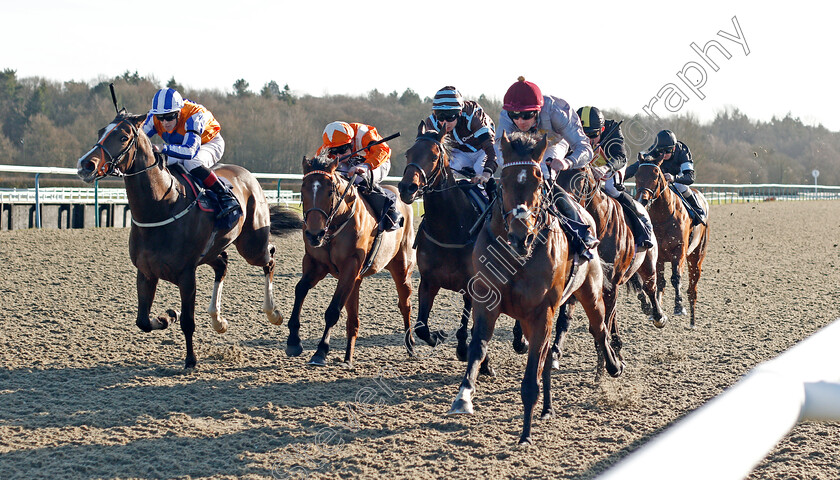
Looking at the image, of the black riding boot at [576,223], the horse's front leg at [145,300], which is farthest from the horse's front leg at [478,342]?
the horse's front leg at [145,300]

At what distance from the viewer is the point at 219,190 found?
639 cm

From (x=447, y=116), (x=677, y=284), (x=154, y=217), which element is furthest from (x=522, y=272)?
(x=677, y=284)

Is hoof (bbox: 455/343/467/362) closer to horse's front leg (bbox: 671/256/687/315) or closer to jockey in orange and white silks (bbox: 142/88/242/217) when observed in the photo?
jockey in orange and white silks (bbox: 142/88/242/217)

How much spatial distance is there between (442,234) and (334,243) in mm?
896

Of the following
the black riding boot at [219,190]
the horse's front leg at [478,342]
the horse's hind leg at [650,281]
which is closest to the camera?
the horse's front leg at [478,342]

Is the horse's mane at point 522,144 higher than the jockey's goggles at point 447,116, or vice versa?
the jockey's goggles at point 447,116

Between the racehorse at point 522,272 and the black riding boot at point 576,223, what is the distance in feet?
0.51

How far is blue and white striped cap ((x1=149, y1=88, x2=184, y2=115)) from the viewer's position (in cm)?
609

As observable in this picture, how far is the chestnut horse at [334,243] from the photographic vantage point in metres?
5.74

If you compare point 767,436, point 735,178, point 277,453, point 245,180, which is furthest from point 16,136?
point 767,436

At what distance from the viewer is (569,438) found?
4.28 meters

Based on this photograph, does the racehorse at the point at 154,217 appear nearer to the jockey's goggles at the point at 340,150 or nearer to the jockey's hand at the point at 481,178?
the jockey's goggles at the point at 340,150

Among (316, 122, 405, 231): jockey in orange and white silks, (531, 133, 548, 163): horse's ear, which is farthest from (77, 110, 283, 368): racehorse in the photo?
(531, 133, 548, 163): horse's ear

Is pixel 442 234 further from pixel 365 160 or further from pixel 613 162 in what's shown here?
pixel 613 162
